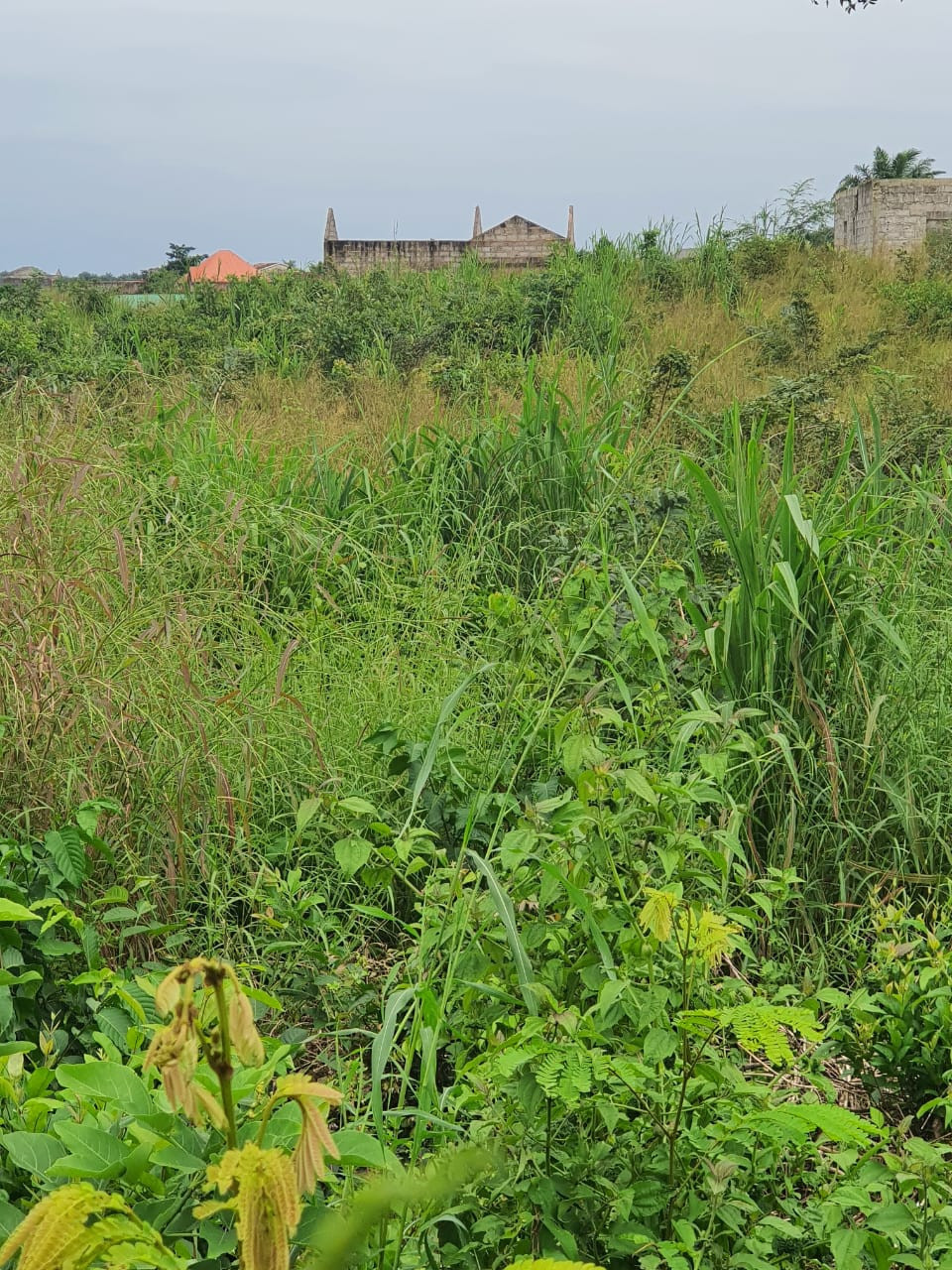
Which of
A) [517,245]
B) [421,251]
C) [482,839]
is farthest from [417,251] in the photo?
[482,839]

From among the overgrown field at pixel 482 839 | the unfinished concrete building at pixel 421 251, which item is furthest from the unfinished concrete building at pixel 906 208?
the overgrown field at pixel 482 839

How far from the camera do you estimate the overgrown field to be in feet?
4.91

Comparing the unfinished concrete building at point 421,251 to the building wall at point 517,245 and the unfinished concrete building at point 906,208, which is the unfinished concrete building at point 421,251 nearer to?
the building wall at point 517,245

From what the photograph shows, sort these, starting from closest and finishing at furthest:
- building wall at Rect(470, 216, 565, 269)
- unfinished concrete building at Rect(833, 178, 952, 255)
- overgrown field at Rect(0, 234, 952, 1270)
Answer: overgrown field at Rect(0, 234, 952, 1270) < building wall at Rect(470, 216, 565, 269) < unfinished concrete building at Rect(833, 178, 952, 255)

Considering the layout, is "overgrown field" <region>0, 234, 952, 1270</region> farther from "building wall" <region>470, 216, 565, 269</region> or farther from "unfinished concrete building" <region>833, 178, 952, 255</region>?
"unfinished concrete building" <region>833, 178, 952, 255</region>

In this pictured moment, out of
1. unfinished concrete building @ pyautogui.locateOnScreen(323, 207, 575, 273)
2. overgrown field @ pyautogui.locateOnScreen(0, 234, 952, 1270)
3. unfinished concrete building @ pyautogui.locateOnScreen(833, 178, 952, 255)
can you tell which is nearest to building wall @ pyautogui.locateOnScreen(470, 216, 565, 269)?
unfinished concrete building @ pyautogui.locateOnScreen(323, 207, 575, 273)

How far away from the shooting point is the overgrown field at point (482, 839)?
4.91 feet

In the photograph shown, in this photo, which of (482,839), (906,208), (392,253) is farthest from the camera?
(392,253)

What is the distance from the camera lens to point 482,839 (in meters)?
2.64

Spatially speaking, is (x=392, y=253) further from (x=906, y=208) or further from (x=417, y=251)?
(x=906, y=208)

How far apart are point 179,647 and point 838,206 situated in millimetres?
17774

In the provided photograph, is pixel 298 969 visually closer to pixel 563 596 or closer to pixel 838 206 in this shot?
pixel 563 596

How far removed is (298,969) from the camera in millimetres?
2391

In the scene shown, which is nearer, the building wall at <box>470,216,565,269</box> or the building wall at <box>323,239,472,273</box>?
the building wall at <box>470,216,565,269</box>
